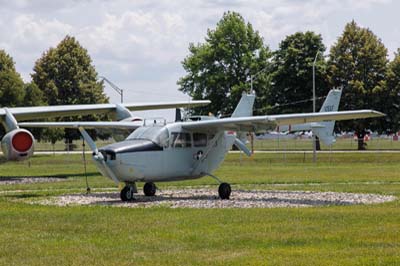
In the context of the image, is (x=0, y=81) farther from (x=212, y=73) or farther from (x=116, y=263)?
(x=116, y=263)

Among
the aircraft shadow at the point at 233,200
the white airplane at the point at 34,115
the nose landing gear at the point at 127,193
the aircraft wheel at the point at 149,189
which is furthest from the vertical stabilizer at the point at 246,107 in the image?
the nose landing gear at the point at 127,193

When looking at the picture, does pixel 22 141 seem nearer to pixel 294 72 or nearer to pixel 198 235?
pixel 198 235

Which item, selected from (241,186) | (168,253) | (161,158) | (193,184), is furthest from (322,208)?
(193,184)

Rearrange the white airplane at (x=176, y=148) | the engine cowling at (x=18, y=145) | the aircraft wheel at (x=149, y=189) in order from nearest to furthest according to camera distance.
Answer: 1. the white airplane at (x=176, y=148)
2. the aircraft wheel at (x=149, y=189)
3. the engine cowling at (x=18, y=145)

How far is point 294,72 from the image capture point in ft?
275

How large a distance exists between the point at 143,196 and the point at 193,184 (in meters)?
6.55

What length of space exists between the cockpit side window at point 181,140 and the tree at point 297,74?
186ft

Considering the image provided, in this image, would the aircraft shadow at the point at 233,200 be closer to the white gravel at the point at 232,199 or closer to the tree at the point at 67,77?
→ the white gravel at the point at 232,199

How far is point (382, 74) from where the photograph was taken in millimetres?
79062

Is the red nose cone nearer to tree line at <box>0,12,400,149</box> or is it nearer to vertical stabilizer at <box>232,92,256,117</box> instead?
vertical stabilizer at <box>232,92,256,117</box>

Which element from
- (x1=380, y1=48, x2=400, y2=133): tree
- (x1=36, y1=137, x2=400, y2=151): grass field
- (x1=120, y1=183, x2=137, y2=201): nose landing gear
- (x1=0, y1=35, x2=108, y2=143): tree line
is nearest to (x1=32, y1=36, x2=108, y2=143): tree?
(x1=0, y1=35, x2=108, y2=143): tree line

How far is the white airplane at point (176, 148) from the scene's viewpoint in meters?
23.0

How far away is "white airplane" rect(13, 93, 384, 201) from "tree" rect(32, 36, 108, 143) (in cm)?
6322

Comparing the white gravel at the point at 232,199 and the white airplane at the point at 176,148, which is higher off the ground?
the white airplane at the point at 176,148
